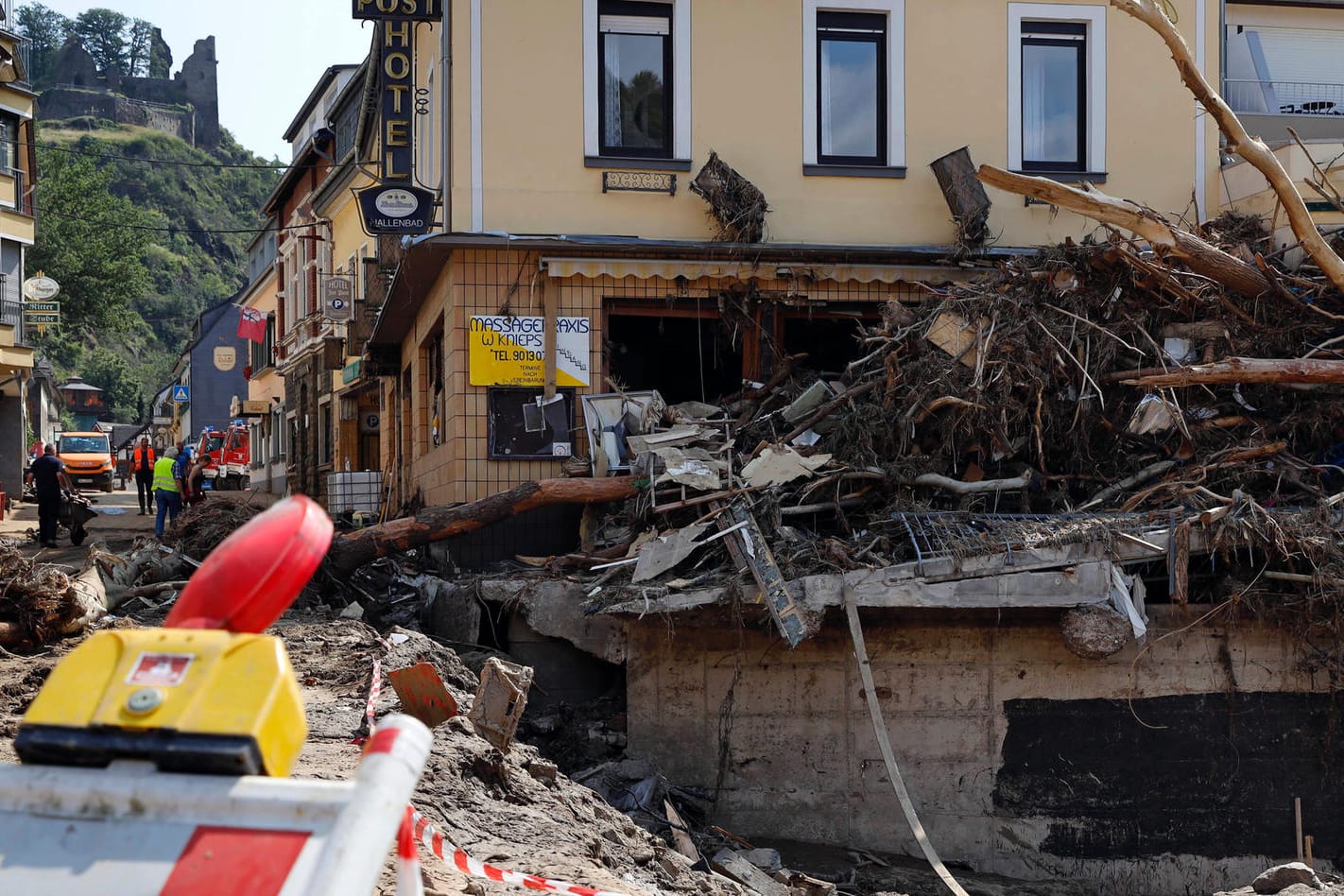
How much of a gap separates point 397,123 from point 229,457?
101 ft

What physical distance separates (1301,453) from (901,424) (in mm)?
3521

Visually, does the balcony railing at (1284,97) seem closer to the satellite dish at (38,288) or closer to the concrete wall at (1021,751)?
the concrete wall at (1021,751)

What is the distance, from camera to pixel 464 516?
1372 cm

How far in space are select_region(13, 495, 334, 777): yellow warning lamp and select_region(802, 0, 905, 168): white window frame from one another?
13260mm

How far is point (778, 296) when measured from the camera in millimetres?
15375

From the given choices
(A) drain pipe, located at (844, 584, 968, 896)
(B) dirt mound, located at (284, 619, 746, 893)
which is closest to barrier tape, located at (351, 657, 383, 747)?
(B) dirt mound, located at (284, 619, 746, 893)

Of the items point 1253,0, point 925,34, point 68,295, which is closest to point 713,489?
point 925,34

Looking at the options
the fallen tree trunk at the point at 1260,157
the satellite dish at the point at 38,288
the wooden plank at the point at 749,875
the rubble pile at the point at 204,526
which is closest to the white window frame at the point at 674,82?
the fallen tree trunk at the point at 1260,157

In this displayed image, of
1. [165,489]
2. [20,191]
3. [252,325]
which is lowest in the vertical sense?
[165,489]

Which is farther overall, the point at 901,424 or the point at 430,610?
the point at 430,610

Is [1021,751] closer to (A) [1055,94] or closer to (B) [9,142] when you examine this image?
(A) [1055,94]

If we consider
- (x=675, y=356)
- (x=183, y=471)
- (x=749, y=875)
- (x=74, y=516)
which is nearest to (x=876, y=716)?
(x=749, y=875)

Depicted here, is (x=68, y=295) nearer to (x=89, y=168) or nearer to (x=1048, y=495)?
(x=89, y=168)

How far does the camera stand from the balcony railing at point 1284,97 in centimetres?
1917
